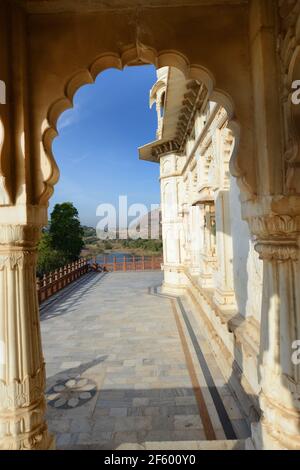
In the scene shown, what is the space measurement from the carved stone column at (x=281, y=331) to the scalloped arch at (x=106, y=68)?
549mm

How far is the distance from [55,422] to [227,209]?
4577 mm

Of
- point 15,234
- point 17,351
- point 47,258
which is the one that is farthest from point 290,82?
point 47,258

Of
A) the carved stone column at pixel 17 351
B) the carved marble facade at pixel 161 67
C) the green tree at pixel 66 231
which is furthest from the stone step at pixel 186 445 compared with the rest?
the green tree at pixel 66 231

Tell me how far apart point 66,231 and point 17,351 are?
24920 mm

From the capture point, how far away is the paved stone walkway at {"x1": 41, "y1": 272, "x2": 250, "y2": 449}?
141 inches

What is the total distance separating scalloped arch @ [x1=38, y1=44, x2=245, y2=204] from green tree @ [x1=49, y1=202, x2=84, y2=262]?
78.8ft

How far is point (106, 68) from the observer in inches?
90.7

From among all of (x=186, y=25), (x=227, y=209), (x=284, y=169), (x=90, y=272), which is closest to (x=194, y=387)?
(x=227, y=209)

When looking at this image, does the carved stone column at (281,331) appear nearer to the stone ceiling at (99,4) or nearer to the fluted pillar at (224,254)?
the stone ceiling at (99,4)

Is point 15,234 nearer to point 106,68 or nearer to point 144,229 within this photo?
point 106,68

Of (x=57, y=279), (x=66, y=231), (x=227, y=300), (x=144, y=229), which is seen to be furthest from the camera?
(x=144, y=229)

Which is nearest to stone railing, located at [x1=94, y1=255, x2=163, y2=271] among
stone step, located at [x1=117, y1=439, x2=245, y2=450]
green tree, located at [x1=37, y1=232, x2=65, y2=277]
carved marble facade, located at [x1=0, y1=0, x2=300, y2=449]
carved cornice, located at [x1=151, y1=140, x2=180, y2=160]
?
green tree, located at [x1=37, y1=232, x2=65, y2=277]

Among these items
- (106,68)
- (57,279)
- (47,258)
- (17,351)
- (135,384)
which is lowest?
(135,384)

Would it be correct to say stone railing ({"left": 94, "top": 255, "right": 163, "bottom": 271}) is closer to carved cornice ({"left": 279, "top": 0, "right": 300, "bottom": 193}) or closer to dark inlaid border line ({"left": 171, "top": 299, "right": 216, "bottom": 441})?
dark inlaid border line ({"left": 171, "top": 299, "right": 216, "bottom": 441})
